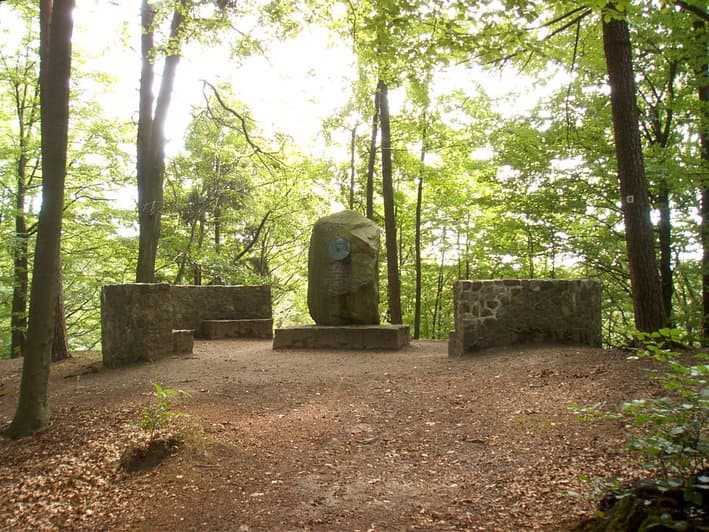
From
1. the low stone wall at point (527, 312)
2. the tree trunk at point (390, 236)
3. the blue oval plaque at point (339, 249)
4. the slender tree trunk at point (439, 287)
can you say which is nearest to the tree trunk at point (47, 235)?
the low stone wall at point (527, 312)

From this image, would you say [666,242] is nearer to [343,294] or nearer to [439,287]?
[343,294]

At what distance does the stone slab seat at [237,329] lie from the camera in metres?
11.6

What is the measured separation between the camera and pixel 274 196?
17.4 meters

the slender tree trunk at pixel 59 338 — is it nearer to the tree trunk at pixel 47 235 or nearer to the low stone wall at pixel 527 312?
the tree trunk at pixel 47 235

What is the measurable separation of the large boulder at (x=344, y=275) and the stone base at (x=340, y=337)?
35 cm

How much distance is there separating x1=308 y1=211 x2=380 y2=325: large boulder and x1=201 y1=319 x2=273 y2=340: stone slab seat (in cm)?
266

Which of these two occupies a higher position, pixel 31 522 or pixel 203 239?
pixel 203 239

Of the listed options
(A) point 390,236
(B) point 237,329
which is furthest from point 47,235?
(A) point 390,236

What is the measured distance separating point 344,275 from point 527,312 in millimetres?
3755

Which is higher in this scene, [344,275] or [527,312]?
[344,275]

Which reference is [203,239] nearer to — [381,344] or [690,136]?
[381,344]

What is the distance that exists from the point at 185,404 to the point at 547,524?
3854 mm

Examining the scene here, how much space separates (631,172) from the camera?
5.81 meters

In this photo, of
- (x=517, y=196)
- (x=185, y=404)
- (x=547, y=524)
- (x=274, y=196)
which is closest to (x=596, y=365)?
(x=547, y=524)
